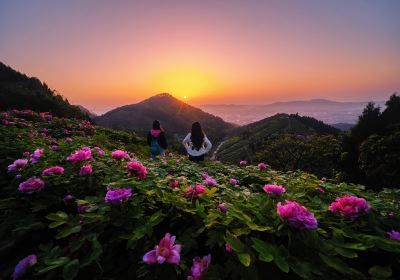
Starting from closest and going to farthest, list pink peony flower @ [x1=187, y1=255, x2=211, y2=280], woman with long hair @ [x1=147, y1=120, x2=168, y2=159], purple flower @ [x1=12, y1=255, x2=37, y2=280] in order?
pink peony flower @ [x1=187, y1=255, x2=211, y2=280]
purple flower @ [x1=12, y1=255, x2=37, y2=280]
woman with long hair @ [x1=147, y1=120, x2=168, y2=159]

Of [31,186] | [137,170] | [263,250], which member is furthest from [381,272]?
[31,186]

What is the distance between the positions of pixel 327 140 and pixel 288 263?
120ft

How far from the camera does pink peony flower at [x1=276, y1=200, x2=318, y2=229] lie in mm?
1859

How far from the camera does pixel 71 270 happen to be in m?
1.90

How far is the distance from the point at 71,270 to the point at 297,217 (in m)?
1.55

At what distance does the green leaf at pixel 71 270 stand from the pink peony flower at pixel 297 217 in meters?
1.43

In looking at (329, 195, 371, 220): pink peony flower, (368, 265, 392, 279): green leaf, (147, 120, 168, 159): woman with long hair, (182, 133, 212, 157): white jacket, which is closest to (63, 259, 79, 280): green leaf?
(368, 265, 392, 279): green leaf

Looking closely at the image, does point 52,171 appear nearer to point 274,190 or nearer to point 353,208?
point 274,190

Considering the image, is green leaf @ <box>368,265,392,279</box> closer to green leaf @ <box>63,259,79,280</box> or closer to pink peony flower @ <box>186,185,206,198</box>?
pink peony flower @ <box>186,185,206,198</box>

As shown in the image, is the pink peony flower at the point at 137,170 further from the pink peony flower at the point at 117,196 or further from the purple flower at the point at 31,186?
the purple flower at the point at 31,186

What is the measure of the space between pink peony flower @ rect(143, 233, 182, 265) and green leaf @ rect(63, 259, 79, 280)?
52 centimetres

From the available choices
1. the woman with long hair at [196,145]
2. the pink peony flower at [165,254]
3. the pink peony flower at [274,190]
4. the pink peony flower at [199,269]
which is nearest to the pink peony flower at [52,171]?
the pink peony flower at [165,254]

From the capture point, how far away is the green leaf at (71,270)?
73.2 inches

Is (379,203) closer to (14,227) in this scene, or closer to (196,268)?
(196,268)
